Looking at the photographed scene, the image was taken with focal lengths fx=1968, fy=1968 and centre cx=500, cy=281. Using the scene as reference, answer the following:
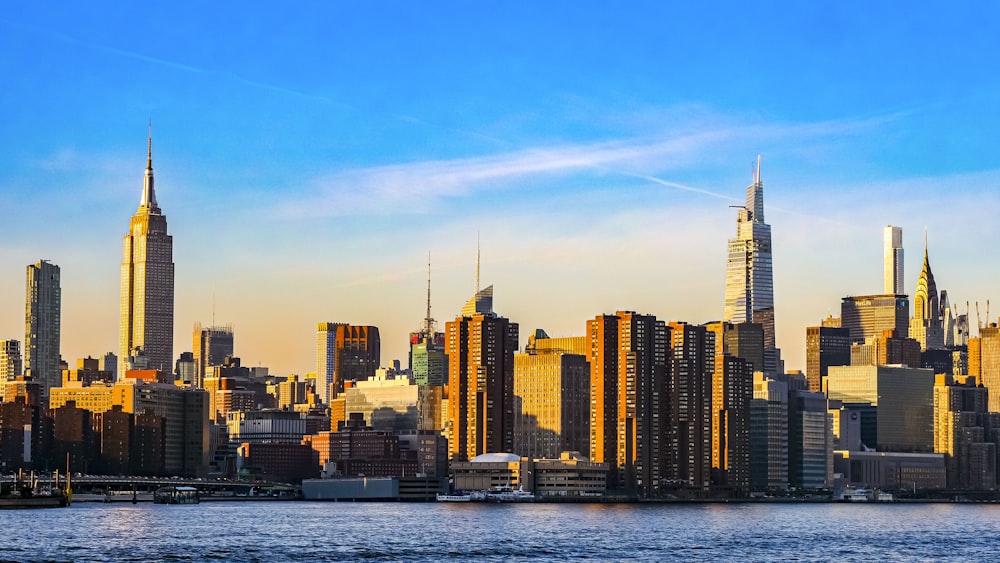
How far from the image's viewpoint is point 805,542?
197 metres

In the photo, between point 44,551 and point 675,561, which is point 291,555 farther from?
point 675,561

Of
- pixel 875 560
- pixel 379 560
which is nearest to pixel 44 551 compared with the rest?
pixel 379 560

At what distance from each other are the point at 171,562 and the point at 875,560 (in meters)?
60.7

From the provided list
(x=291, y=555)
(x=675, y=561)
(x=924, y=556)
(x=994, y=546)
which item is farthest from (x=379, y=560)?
(x=994, y=546)

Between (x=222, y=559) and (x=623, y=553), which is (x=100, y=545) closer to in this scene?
(x=222, y=559)

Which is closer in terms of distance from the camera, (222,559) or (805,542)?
(222,559)

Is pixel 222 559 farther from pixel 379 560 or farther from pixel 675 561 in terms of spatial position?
pixel 675 561

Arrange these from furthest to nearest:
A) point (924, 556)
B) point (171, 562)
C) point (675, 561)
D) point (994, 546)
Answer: point (994, 546)
point (924, 556)
point (675, 561)
point (171, 562)

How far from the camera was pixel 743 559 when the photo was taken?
6599 inches

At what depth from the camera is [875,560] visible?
169875 mm

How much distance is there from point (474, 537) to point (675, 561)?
125 ft

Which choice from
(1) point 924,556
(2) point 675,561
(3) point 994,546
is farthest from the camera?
(3) point 994,546

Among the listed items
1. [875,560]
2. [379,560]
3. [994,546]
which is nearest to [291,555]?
[379,560]

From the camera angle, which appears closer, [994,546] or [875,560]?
[875,560]
